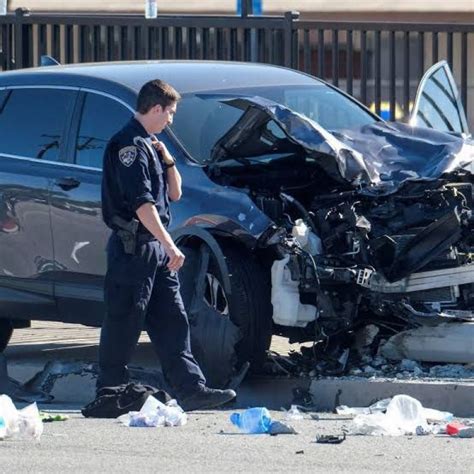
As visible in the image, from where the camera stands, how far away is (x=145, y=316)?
8281 millimetres

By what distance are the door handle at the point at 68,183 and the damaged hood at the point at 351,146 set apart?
854 millimetres

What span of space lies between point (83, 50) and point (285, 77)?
4.78 m

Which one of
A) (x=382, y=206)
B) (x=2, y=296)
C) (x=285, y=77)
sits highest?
(x=285, y=77)

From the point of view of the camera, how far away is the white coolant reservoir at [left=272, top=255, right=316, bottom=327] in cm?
863

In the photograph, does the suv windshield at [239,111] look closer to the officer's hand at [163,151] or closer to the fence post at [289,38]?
the officer's hand at [163,151]

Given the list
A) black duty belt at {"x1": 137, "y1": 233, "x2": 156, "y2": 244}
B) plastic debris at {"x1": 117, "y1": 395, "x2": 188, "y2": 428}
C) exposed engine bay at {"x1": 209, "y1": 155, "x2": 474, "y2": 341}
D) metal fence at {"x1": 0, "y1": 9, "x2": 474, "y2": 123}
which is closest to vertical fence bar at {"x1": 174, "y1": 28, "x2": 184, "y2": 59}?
metal fence at {"x1": 0, "y1": 9, "x2": 474, "y2": 123}

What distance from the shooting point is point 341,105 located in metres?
10.2

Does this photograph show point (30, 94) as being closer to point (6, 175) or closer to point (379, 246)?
point (6, 175)

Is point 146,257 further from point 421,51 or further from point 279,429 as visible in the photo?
point 421,51

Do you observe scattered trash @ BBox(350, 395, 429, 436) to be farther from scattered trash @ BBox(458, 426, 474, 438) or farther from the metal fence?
the metal fence

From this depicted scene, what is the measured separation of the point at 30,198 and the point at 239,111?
136 centimetres

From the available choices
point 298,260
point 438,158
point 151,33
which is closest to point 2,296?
point 298,260

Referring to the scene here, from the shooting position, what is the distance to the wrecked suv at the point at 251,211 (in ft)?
28.5

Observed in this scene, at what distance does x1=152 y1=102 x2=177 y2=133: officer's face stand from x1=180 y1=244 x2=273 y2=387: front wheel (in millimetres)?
915
